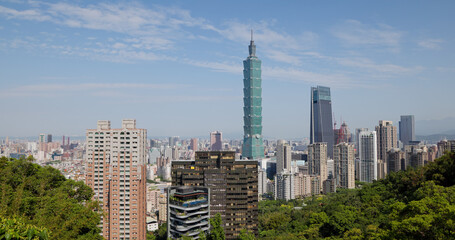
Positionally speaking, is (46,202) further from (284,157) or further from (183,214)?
(284,157)

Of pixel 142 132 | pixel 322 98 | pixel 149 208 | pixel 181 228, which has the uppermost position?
pixel 322 98

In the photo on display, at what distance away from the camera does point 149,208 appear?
102 feet

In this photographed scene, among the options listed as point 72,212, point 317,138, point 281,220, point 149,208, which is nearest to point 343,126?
point 317,138

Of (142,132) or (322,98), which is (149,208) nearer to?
(142,132)

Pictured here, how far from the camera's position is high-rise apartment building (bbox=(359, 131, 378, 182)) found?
35.8 meters

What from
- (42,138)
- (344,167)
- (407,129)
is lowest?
(344,167)

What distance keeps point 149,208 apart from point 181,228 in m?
17.7

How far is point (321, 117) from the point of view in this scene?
220ft

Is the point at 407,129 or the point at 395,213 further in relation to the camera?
the point at 407,129

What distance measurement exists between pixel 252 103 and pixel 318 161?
1609 cm

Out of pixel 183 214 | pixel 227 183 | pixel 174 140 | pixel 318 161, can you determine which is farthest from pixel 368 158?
pixel 174 140

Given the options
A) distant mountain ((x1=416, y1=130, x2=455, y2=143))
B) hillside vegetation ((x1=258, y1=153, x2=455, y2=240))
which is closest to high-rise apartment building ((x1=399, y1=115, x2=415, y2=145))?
distant mountain ((x1=416, y1=130, x2=455, y2=143))

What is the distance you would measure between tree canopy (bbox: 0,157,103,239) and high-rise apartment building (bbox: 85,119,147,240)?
8.05 metres

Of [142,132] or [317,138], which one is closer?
[142,132]
